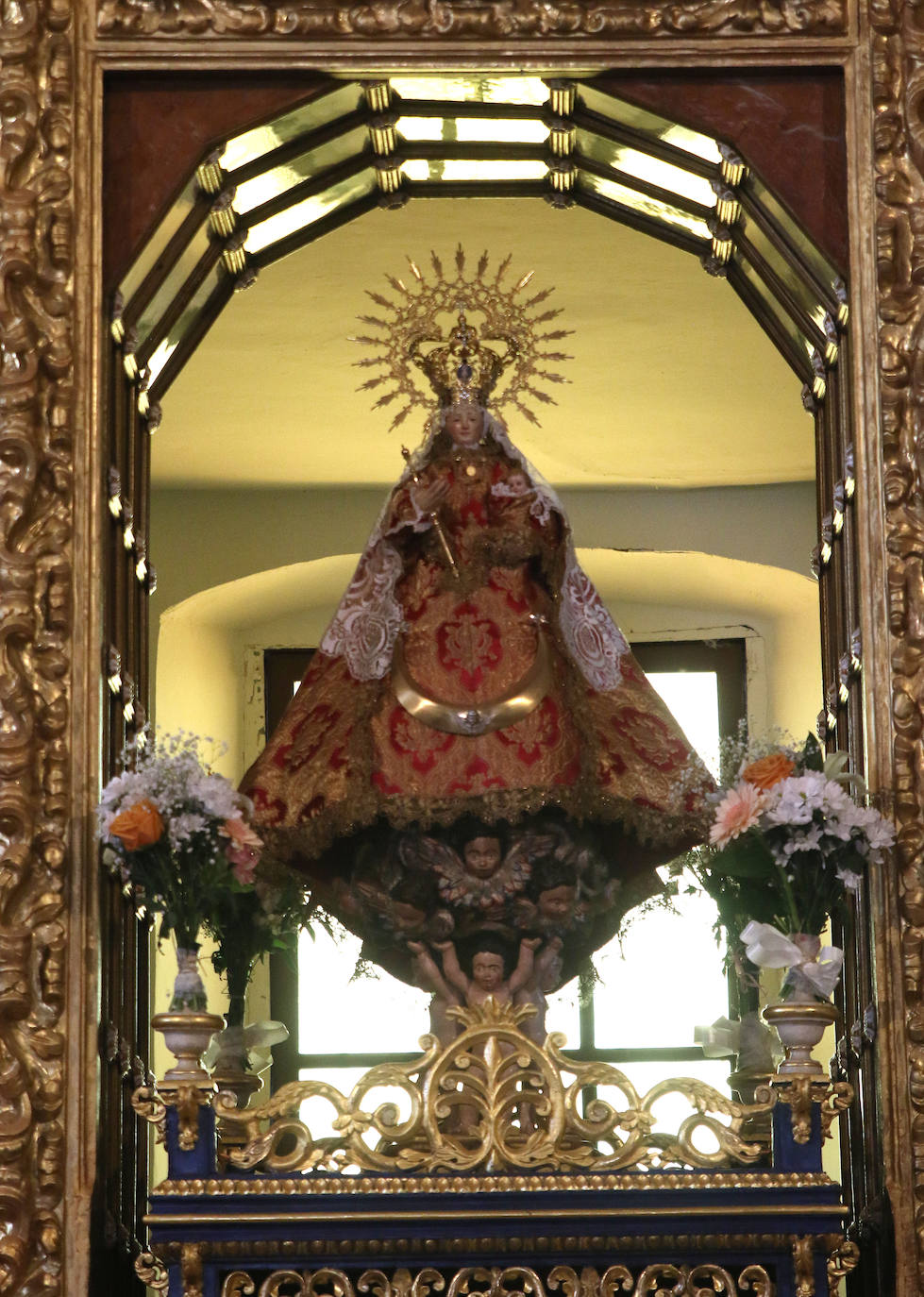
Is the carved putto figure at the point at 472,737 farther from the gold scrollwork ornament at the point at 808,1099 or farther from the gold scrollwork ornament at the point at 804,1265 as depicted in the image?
the gold scrollwork ornament at the point at 804,1265

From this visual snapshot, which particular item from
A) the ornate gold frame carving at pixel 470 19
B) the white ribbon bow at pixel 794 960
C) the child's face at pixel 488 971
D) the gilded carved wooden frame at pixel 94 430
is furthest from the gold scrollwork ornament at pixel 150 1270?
the ornate gold frame carving at pixel 470 19

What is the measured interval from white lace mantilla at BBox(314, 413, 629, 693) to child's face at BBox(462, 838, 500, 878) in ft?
1.41

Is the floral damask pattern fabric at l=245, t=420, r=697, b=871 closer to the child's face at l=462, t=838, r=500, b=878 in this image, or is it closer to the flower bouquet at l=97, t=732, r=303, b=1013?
the child's face at l=462, t=838, r=500, b=878

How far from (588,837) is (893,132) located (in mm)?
1664

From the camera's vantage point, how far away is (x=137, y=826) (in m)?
5.07

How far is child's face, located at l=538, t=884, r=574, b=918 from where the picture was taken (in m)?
5.62

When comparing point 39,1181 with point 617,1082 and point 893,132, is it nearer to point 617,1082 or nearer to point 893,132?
point 617,1082

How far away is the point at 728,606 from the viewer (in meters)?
6.93

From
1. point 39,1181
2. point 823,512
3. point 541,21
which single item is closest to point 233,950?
point 39,1181

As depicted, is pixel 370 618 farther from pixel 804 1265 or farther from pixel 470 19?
pixel 804 1265

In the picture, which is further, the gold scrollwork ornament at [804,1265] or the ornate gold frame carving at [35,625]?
the ornate gold frame carving at [35,625]

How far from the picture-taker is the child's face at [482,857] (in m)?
5.58

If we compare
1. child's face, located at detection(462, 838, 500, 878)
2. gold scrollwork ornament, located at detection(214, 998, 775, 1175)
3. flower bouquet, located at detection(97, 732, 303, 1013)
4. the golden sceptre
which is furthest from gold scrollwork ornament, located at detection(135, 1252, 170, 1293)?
the golden sceptre

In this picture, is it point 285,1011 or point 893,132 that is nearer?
point 893,132
